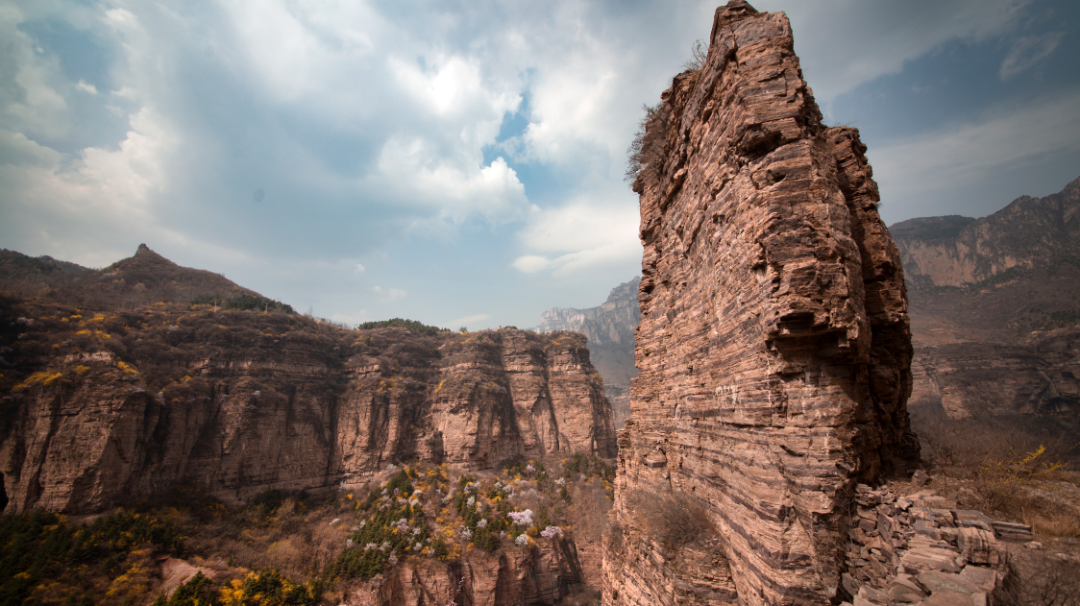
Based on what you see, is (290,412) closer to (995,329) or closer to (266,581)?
(266,581)

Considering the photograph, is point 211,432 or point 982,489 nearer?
point 982,489

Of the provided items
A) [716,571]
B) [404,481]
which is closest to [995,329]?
[716,571]

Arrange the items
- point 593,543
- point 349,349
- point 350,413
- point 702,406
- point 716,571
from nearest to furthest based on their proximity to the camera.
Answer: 1. point 716,571
2. point 702,406
3. point 593,543
4. point 350,413
5. point 349,349

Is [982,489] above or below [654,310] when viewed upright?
below

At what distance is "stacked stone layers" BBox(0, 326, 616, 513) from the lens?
24.5 meters

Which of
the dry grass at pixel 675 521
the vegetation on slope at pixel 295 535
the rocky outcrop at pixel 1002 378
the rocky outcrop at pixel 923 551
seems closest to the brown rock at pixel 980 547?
the rocky outcrop at pixel 923 551

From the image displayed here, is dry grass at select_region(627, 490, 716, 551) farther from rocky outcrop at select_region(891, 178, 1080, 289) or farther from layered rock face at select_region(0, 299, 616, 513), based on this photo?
rocky outcrop at select_region(891, 178, 1080, 289)

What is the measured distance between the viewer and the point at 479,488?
3725cm

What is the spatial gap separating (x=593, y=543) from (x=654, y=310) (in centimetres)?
3169

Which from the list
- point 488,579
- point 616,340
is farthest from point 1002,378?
point 616,340

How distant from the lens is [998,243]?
66.3 m

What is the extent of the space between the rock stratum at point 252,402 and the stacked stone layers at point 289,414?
11 cm

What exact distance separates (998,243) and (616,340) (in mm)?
101453

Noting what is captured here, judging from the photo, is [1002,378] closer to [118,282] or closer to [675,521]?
[675,521]
